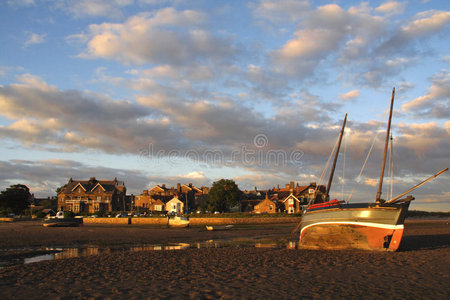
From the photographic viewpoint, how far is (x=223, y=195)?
337ft

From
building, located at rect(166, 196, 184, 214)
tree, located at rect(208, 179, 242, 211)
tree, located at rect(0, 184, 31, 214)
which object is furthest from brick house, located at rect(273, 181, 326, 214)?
tree, located at rect(0, 184, 31, 214)

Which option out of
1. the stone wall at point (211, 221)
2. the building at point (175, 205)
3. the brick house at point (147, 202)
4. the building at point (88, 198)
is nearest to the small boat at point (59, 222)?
the stone wall at point (211, 221)

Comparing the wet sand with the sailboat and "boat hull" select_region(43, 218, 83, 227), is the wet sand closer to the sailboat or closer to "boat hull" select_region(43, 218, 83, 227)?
the sailboat

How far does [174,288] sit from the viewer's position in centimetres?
1144

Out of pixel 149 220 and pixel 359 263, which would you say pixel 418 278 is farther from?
pixel 149 220

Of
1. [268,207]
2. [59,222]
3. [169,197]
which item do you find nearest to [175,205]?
[169,197]

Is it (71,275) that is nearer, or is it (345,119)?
(71,275)

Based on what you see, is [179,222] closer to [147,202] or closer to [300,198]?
[300,198]

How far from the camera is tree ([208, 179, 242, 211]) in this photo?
337 feet

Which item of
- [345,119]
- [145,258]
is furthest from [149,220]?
[145,258]

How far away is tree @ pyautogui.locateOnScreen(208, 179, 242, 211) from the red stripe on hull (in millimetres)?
78138

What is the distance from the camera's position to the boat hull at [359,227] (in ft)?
67.3

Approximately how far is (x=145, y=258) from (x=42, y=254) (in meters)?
7.79

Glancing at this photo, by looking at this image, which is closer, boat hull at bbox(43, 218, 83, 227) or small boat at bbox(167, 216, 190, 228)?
boat hull at bbox(43, 218, 83, 227)
